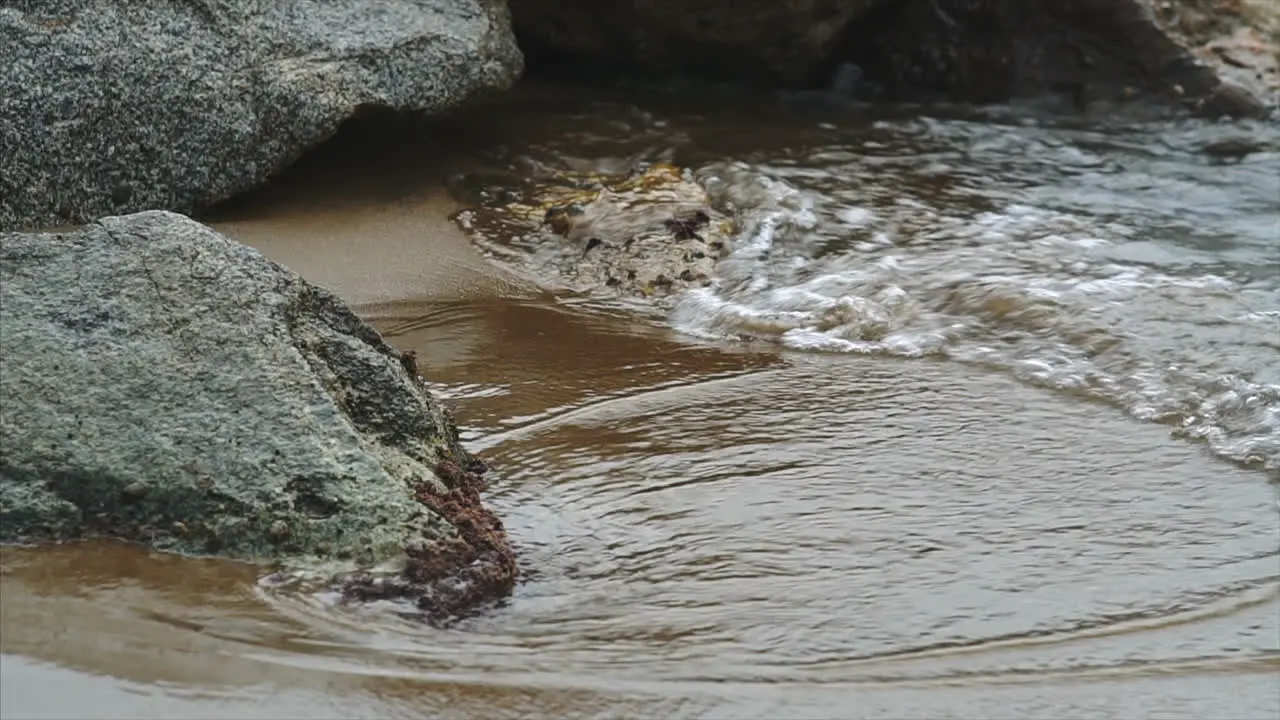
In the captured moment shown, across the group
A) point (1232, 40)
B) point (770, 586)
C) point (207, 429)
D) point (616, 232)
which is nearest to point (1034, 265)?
point (616, 232)

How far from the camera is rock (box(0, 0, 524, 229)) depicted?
14.7ft

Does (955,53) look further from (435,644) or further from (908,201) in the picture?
(435,644)

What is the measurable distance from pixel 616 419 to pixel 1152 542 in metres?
1.16

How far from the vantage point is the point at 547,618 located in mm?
2557

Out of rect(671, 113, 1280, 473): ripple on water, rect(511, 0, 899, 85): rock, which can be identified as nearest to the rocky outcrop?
rect(511, 0, 899, 85): rock

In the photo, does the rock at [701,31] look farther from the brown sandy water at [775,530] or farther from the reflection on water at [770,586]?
the reflection on water at [770,586]

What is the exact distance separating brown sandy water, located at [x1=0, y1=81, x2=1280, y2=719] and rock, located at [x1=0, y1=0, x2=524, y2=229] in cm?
25

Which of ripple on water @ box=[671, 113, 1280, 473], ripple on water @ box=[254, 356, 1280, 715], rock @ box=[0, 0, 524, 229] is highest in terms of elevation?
rock @ box=[0, 0, 524, 229]

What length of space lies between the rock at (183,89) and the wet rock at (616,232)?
471 millimetres

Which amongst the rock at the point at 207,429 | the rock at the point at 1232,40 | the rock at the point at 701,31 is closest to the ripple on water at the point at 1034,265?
the rock at the point at 1232,40

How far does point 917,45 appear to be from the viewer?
6707mm

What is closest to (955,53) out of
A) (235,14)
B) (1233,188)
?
(1233,188)

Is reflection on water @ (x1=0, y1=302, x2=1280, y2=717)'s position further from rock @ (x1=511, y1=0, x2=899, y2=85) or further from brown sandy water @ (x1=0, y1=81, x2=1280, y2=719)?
rock @ (x1=511, y1=0, x2=899, y2=85)

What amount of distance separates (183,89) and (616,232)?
4.33 ft
